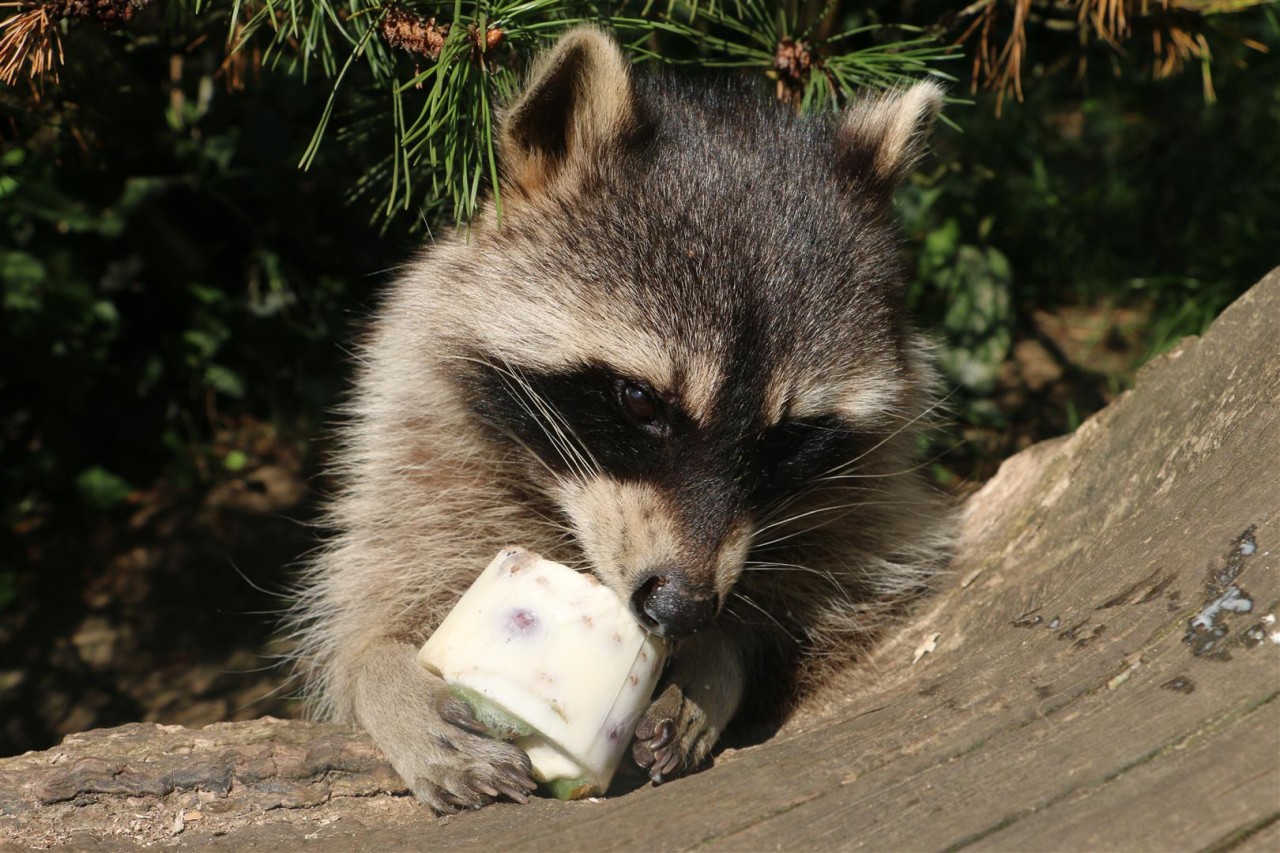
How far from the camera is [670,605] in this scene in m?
2.31

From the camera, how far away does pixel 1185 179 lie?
5.67 meters

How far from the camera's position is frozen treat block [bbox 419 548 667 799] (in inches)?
90.4

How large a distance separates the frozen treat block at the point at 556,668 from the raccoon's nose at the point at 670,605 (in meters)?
0.05

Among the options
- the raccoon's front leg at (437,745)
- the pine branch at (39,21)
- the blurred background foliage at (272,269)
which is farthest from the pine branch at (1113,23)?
the raccoon's front leg at (437,745)

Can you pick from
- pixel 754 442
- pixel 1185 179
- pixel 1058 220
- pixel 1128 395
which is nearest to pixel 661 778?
pixel 754 442

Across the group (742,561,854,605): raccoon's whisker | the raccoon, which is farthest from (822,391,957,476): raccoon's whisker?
(742,561,854,605): raccoon's whisker

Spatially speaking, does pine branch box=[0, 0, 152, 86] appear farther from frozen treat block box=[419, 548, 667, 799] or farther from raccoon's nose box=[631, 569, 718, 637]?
raccoon's nose box=[631, 569, 718, 637]

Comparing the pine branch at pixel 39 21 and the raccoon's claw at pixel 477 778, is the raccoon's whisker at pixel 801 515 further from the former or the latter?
the pine branch at pixel 39 21

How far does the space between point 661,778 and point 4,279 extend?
10.7ft

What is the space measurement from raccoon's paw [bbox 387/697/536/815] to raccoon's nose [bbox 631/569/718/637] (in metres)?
0.37

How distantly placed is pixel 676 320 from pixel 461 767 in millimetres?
982

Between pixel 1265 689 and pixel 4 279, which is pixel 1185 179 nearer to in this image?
pixel 1265 689

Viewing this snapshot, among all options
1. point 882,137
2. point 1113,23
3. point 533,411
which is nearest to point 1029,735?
point 533,411

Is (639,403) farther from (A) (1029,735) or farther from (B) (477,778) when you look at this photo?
(A) (1029,735)
